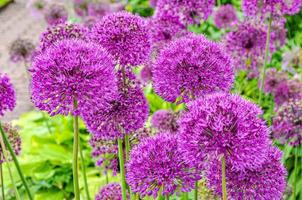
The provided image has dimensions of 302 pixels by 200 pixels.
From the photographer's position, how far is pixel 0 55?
9.73 metres

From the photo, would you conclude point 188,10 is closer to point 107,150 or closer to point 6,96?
point 107,150

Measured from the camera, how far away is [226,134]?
1.78 metres

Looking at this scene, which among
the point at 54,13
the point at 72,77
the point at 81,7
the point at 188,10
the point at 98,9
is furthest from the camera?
the point at 81,7

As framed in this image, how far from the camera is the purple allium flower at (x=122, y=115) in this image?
2270mm

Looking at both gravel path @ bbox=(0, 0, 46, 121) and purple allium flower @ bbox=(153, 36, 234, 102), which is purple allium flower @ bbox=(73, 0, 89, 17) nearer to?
gravel path @ bbox=(0, 0, 46, 121)

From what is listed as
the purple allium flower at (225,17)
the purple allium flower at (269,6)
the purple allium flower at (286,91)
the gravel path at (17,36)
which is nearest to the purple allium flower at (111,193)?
the purple allium flower at (269,6)

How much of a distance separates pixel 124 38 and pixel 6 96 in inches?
25.7

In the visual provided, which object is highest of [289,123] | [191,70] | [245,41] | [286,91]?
[191,70]

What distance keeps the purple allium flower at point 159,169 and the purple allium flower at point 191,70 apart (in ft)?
0.86

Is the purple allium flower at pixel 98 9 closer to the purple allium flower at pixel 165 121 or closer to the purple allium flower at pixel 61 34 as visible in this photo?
the purple allium flower at pixel 165 121

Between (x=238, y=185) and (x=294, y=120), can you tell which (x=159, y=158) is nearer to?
(x=238, y=185)

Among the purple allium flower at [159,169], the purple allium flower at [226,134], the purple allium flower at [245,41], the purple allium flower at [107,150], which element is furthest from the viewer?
the purple allium flower at [245,41]

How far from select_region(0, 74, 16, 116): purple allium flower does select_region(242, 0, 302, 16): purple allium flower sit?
1.61 m

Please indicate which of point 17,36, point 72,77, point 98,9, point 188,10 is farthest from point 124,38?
point 17,36
